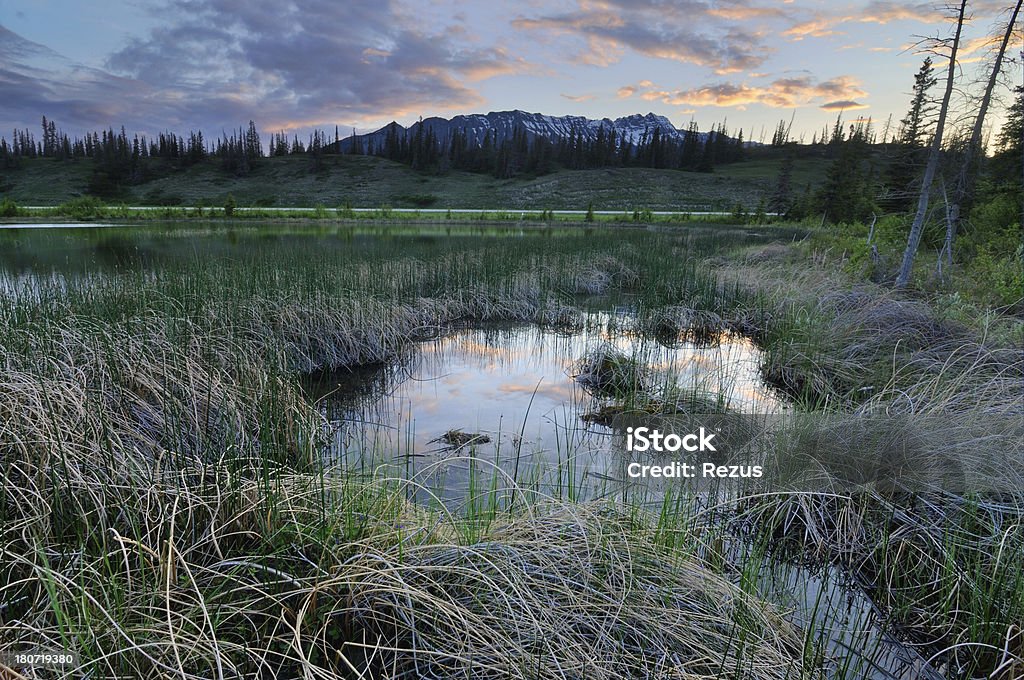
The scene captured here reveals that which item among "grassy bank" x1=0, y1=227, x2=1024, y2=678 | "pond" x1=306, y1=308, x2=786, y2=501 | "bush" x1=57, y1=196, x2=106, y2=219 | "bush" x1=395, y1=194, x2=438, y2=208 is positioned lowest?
"pond" x1=306, y1=308, x2=786, y2=501

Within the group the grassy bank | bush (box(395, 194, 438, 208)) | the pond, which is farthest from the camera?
bush (box(395, 194, 438, 208))

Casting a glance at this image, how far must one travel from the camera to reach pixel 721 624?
7.54 feet

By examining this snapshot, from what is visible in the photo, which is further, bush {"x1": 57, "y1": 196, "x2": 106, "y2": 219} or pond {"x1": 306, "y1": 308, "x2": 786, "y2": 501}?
bush {"x1": 57, "y1": 196, "x2": 106, "y2": 219}

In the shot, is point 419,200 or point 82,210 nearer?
point 82,210

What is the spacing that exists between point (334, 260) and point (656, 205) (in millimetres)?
53946

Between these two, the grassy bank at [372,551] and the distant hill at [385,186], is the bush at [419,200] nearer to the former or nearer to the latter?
the distant hill at [385,186]

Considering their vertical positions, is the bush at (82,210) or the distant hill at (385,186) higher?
the distant hill at (385,186)

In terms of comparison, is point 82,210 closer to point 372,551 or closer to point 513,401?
point 513,401

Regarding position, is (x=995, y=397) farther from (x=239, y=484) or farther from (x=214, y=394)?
(x=214, y=394)

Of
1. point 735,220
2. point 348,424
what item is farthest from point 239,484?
point 735,220

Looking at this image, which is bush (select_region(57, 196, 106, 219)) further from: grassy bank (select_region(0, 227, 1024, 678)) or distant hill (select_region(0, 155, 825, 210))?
grassy bank (select_region(0, 227, 1024, 678))

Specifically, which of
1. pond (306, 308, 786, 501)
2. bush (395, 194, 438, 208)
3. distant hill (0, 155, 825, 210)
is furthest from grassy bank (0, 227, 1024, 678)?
bush (395, 194, 438, 208)

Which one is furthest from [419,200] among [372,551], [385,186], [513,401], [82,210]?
[372,551]

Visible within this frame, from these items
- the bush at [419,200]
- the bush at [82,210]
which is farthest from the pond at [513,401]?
the bush at [419,200]
